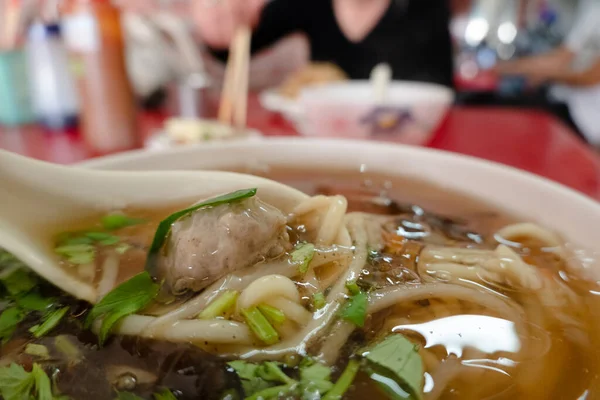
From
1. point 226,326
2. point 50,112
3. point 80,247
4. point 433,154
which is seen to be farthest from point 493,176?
point 50,112

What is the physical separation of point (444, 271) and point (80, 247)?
1.96 ft

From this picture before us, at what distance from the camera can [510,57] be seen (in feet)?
18.7

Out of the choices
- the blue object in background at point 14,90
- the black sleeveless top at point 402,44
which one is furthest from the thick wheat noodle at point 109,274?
the black sleeveless top at point 402,44

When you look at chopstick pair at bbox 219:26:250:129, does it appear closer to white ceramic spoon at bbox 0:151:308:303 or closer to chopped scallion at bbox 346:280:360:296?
white ceramic spoon at bbox 0:151:308:303

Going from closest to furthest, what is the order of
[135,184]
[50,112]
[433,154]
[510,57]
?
[135,184] < [433,154] < [50,112] < [510,57]

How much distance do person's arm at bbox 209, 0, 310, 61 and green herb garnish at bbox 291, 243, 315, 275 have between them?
288 cm

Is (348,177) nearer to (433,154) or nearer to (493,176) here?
(433,154)

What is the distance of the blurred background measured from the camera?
1.58 metres

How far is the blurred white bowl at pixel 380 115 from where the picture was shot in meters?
1.35

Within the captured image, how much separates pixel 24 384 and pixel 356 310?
40 centimetres

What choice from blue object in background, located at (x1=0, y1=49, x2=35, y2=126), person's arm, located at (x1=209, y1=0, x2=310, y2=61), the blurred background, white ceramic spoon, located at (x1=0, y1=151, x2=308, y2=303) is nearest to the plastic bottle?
the blurred background

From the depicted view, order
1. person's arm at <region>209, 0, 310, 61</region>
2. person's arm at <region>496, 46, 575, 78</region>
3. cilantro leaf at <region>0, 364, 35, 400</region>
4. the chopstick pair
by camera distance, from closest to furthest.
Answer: cilantro leaf at <region>0, 364, 35, 400</region>, the chopstick pair, person's arm at <region>209, 0, 310, 61</region>, person's arm at <region>496, 46, 575, 78</region>

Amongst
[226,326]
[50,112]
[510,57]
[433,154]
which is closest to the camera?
[226,326]

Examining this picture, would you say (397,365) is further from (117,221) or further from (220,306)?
(117,221)
